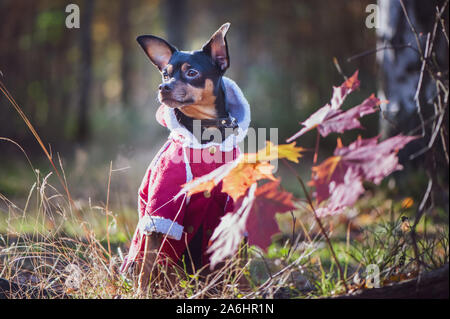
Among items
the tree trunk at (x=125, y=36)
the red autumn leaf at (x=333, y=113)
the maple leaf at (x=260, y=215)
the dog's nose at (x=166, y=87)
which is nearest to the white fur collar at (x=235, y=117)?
the dog's nose at (x=166, y=87)

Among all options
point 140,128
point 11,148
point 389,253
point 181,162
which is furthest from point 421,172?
point 140,128

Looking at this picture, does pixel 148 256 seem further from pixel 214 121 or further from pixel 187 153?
pixel 214 121

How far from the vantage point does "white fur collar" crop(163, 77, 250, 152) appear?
7.08 ft

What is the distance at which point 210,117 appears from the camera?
2293 millimetres

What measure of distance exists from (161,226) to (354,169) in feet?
2.86

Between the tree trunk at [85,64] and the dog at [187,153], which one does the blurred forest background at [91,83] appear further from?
the dog at [187,153]

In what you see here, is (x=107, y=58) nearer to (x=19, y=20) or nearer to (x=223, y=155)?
(x=19, y=20)

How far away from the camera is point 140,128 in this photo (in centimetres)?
1252

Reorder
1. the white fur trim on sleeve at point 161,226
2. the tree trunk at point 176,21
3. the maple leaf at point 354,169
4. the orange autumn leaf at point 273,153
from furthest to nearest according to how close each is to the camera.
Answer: the tree trunk at point 176,21, the white fur trim on sleeve at point 161,226, the orange autumn leaf at point 273,153, the maple leaf at point 354,169

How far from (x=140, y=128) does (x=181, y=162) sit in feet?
34.9

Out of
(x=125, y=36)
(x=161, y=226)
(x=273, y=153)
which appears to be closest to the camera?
(x=273, y=153)

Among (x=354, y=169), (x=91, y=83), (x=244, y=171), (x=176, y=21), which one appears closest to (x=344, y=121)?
(x=354, y=169)

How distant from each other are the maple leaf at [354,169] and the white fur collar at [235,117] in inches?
25.2

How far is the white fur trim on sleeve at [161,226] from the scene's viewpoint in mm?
2051
